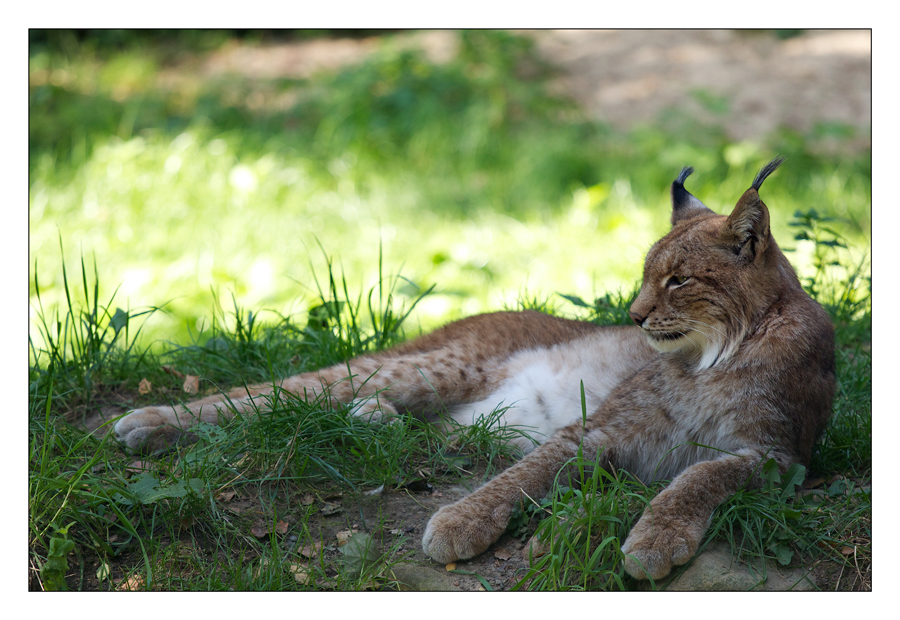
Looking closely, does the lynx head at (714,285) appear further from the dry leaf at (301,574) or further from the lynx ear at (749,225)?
the dry leaf at (301,574)

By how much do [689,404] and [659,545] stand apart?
0.65 metres

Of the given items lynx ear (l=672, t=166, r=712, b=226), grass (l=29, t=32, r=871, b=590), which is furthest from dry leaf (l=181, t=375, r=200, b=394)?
lynx ear (l=672, t=166, r=712, b=226)

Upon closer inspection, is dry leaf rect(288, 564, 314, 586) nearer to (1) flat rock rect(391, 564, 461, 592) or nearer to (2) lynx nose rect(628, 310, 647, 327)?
(1) flat rock rect(391, 564, 461, 592)

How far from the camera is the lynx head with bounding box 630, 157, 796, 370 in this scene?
2.67m

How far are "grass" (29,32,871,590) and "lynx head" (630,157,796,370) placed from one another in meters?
0.57

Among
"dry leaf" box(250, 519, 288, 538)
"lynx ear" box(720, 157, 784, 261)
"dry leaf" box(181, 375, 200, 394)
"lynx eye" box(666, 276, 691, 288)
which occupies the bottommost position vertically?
"dry leaf" box(250, 519, 288, 538)

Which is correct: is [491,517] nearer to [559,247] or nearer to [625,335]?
[625,335]

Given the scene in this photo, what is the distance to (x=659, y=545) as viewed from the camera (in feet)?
7.59

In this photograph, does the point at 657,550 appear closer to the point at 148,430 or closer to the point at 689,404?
the point at 689,404

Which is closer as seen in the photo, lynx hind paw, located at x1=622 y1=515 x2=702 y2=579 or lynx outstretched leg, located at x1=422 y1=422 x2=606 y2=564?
lynx hind paw, located at x1=622 y1=515 x2=702 y2=579

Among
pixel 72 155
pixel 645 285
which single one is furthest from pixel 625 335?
pixel 72 155

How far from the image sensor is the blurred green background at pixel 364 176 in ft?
20.4

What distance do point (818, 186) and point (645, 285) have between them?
5.57 metres

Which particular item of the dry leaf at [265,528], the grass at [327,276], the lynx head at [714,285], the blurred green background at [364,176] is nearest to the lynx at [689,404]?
the lynx head at [714,285]
